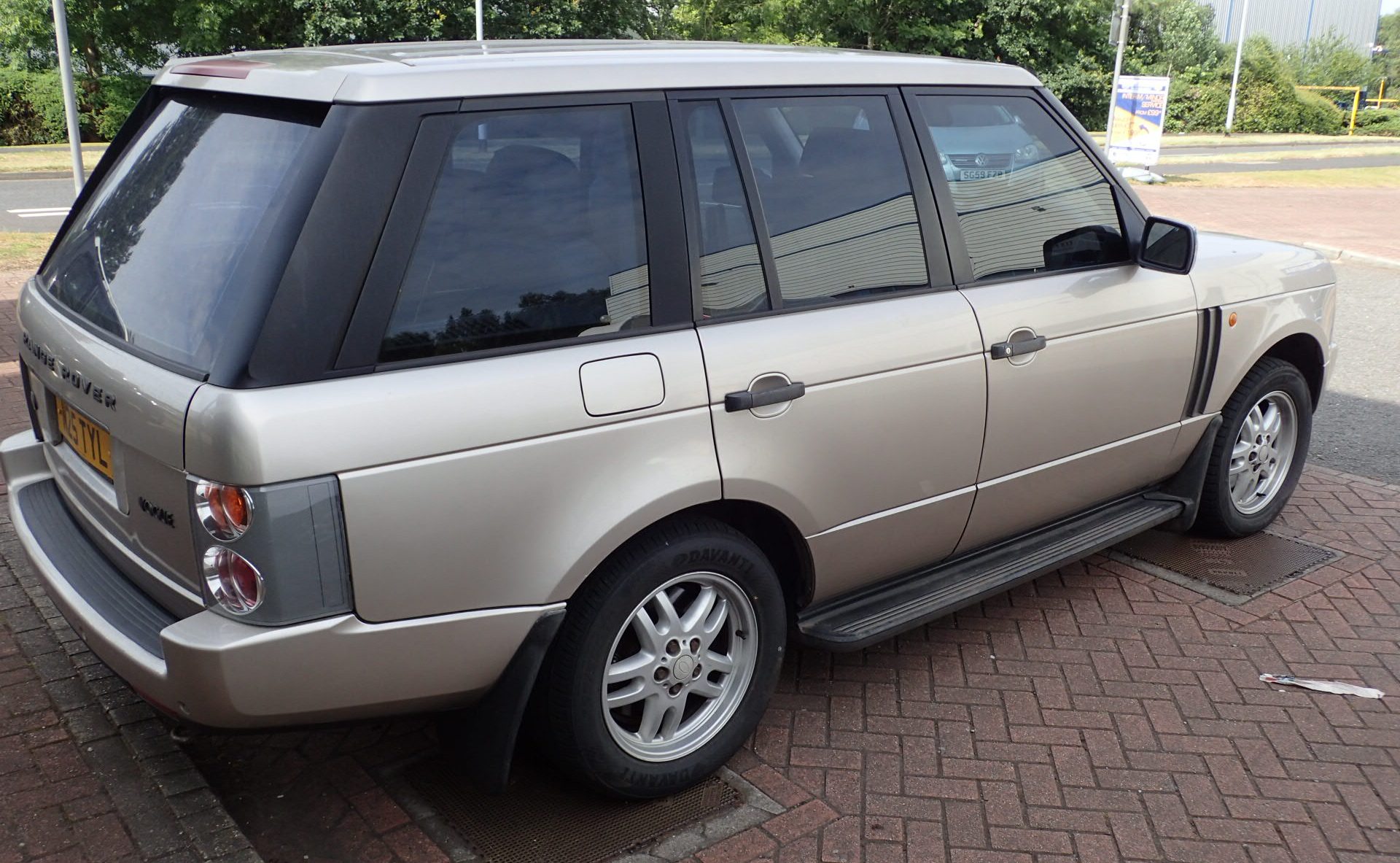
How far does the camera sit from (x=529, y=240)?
9.02 ft

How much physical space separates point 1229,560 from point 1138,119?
19177 mm

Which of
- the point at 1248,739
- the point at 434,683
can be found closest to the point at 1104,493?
the point at 1248,739

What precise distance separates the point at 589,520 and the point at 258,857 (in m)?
1.13

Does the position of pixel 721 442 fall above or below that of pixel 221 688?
above

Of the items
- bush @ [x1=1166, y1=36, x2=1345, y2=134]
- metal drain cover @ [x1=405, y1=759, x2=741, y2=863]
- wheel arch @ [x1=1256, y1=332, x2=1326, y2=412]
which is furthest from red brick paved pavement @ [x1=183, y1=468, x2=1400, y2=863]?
bush @ [x1=1166, y1=36, x2=1345, y2=134]

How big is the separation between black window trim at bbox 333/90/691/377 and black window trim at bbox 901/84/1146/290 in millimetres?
983

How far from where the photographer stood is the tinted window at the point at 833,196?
3.20 metres

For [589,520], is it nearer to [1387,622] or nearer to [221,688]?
[221,688]

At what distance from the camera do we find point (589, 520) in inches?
107

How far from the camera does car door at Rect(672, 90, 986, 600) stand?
3.04 m

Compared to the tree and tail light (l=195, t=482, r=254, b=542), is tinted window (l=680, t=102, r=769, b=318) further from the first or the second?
the tree

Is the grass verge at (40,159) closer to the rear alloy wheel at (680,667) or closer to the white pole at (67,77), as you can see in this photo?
the white pole at (67,77)

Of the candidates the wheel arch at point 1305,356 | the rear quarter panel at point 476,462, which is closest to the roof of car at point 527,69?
the rear quarter panel at point 476,462

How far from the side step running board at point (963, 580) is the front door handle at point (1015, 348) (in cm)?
72
